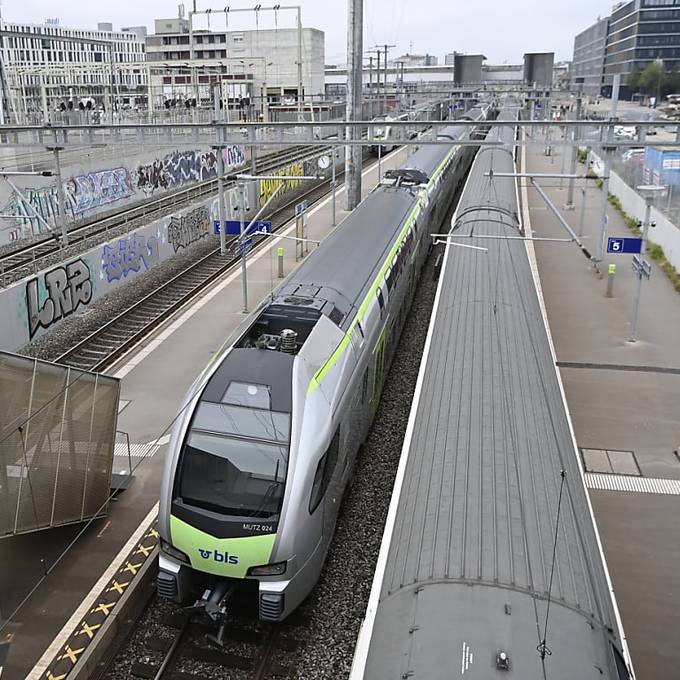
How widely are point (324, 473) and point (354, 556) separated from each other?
1992 millimetres

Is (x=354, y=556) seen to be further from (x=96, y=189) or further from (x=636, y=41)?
(x=636, y=41)

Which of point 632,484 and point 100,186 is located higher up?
point 100,186

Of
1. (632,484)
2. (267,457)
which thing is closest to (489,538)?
(267,457)

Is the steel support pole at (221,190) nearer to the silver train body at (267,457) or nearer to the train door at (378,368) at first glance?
the train door at (378,368)

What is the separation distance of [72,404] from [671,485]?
987cm

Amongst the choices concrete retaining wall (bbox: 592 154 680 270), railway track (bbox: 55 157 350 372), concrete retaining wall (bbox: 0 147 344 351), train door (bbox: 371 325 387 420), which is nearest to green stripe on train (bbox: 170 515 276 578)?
train door (bbox: 371 325 387 420)

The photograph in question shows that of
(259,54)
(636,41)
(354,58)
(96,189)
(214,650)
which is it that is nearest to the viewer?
(214,650)

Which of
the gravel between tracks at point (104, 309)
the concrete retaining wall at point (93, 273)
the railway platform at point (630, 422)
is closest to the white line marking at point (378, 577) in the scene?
the railway platform at point (630, 422)

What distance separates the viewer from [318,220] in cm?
3338

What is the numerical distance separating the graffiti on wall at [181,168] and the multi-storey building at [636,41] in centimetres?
5395

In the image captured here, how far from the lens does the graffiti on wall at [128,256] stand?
2108 centimetres

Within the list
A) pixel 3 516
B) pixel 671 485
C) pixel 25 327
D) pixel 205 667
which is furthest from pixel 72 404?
pixel 671 485

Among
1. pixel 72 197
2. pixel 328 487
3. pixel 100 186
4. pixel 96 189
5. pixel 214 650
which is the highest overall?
pixel 100 186

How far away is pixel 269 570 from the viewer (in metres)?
7.94
